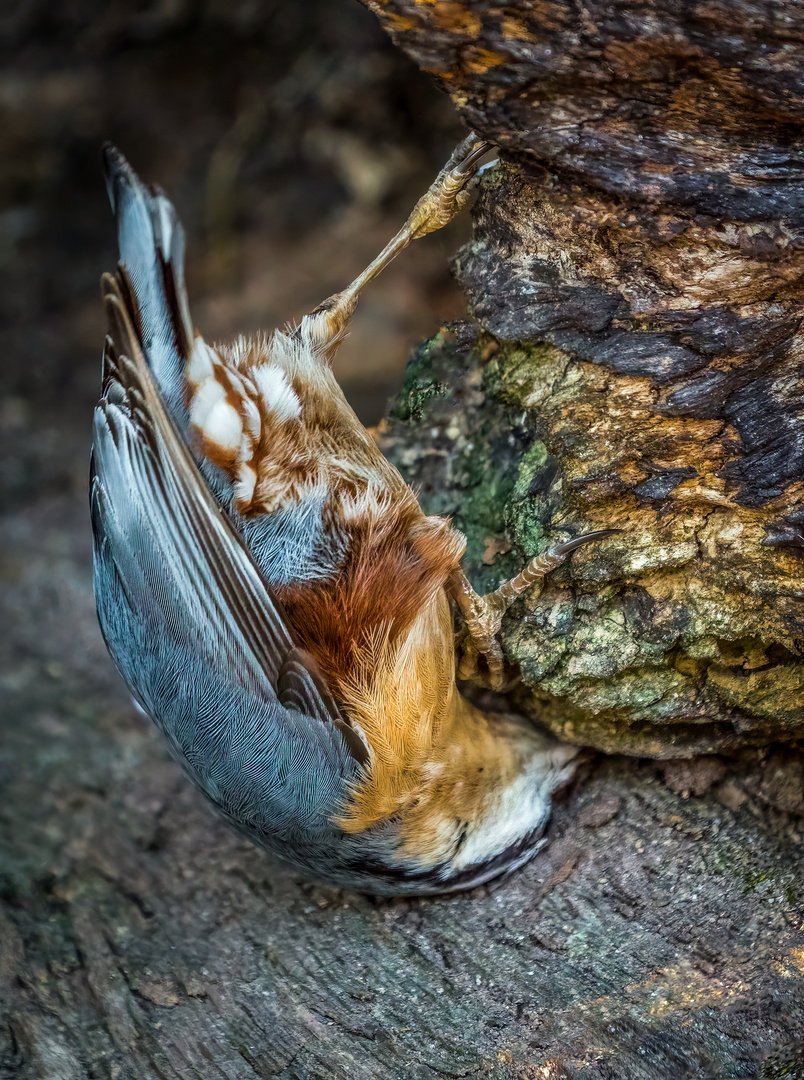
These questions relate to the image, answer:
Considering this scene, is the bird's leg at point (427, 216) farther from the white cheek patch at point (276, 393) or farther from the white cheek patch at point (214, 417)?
the white cheek patch at point (214, 417)

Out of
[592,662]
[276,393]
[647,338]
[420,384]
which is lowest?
[592,662]

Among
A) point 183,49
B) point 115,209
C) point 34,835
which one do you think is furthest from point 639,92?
point 183,49

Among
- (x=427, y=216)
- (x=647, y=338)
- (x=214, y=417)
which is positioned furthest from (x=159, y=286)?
(x=647, y=338)

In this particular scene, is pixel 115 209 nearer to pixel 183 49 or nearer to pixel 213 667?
pixel 213 667

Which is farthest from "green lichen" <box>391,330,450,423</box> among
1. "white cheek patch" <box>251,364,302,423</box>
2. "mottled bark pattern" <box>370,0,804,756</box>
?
"white cheek patch" <box>251,364,302,423</box>

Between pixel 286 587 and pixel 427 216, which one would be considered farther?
pixel 427 216

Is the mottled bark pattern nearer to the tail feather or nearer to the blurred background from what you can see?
the tail feather

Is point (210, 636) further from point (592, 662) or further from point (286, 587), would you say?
point (592, 662)
